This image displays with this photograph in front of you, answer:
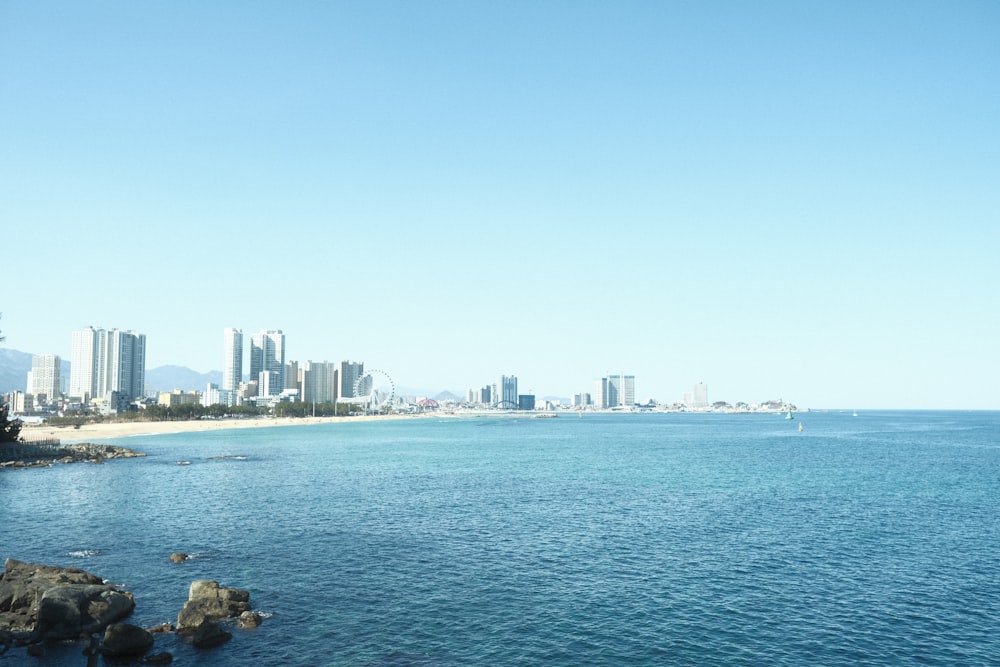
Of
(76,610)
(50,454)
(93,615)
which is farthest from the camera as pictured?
(50,454)

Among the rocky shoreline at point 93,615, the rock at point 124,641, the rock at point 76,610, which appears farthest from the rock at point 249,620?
the rock at point 76,610

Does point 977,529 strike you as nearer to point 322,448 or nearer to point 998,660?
point 998,660

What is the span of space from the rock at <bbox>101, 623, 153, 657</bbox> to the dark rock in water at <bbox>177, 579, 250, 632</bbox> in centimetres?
297

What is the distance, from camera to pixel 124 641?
3516 cm

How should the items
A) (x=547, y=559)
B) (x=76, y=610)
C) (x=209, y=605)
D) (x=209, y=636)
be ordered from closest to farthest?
1. (x=209, y=636)
2. (x=76, y=610)
3. (x=209, y=605)
4. (x=547, y=559)

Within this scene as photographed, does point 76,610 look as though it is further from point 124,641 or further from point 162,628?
point 124,641

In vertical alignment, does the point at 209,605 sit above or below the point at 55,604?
below

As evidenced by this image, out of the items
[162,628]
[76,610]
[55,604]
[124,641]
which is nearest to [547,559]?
[162,628]

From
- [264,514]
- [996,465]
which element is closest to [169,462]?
[264,514]

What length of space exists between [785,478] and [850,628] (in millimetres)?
73224

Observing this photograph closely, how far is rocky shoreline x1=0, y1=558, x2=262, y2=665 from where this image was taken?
35438 mm

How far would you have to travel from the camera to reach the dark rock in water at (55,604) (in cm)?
3812

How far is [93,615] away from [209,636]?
8646mm

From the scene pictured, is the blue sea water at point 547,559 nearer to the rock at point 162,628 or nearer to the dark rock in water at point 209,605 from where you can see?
the dark rock in water at point 209,605
